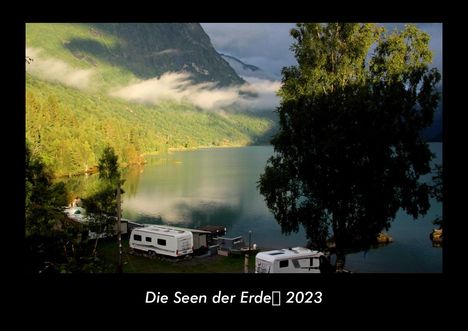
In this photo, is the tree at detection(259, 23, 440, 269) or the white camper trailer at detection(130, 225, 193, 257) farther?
the white camper trailer at detection(130, 225, 193, 257)

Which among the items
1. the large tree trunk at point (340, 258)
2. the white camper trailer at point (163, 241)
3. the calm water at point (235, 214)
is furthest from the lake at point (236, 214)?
the white camper trailer at point (163, 241)

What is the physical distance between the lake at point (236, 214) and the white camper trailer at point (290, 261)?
259cm

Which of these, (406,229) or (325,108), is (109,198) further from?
(406,229)

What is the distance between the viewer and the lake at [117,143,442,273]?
23453 millimetres

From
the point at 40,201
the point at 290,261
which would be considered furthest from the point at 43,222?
the point at 290,261

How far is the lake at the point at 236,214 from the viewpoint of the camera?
23.5 m

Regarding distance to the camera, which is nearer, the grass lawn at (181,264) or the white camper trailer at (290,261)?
the white camper trailer at (290,261)

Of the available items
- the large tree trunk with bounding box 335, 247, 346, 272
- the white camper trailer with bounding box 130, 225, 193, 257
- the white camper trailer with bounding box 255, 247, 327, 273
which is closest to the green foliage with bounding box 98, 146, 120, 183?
the white camper trailer with bounding box 130, 225, 193, 257

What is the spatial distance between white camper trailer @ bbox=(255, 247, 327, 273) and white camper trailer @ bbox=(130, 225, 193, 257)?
15.5 feet

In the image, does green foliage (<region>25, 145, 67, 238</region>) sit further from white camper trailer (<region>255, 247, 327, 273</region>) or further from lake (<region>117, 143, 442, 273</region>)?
lake (<region>117, 143, 442, 273</region>)

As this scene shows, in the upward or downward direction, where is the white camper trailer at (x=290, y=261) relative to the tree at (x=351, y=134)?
downward

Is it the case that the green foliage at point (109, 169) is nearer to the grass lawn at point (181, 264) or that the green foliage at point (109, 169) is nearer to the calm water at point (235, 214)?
the calm water at point (235, 214)
